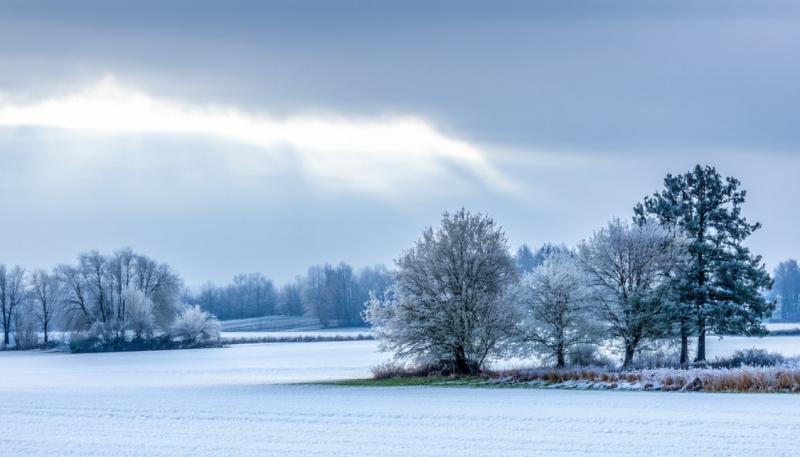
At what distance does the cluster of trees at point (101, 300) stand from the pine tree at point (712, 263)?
3055 inches

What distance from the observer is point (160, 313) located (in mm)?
124688

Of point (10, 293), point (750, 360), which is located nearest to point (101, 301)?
point (10, 293)

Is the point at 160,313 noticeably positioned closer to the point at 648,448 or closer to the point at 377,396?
the point at 377,396

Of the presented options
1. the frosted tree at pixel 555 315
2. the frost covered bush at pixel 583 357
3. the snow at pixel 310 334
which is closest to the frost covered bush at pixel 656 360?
the frost covered bush at pixel 583 357

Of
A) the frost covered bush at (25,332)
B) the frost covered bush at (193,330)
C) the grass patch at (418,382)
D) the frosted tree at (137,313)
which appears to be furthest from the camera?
the frost covered bush at (25,332)

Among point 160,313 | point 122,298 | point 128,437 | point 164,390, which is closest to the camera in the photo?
point 128,437

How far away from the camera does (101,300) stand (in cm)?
12025

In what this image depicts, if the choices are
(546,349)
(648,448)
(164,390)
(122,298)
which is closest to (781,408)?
(648,448)

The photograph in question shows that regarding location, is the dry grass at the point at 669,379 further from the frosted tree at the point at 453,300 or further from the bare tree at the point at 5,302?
the bare tree at the point at 5,302

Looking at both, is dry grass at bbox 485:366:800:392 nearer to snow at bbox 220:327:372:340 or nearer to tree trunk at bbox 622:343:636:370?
tree trunk at bbox 622:343:636:370

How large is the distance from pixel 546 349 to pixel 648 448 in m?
28.1

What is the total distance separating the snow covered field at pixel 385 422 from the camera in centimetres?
2330

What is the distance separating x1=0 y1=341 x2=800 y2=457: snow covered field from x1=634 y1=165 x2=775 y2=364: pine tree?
17.1 metres

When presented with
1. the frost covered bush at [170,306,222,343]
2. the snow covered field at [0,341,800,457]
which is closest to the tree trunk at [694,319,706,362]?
the snow covered field at [0,341,800,457]
